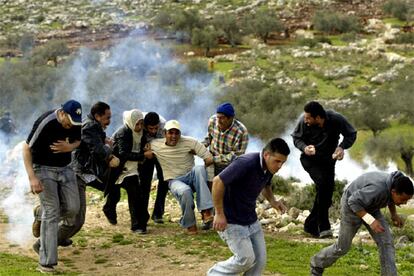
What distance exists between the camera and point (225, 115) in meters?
10.6

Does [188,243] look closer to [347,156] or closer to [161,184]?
[161,184]

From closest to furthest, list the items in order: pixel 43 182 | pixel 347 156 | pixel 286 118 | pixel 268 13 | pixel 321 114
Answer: pixel 43 182 → pixel 321 114 → pixel 347 156 → pixel 286 118 → pixel 268 13

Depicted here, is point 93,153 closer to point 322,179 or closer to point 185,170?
point 185,170

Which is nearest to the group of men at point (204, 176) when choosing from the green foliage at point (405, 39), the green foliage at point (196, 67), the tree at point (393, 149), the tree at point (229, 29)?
the tree at point (393, 149)

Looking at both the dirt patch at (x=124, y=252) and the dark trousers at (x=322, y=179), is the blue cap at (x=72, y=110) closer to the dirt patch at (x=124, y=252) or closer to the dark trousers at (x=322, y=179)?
the dirt patch at (x=124, y=252)

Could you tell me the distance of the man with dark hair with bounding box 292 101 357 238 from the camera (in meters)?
10.5

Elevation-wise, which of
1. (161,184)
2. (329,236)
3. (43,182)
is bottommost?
(329,236)

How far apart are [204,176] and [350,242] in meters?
3.15

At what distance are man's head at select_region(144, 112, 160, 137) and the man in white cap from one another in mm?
172

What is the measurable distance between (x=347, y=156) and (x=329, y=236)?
84.1ft

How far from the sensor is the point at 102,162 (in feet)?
34.5

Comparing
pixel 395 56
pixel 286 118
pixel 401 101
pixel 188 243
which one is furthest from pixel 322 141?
pixel 395 56

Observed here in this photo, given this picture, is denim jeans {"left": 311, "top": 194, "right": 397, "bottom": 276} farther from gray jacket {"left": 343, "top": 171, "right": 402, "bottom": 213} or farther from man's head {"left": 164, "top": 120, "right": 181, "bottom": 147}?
man's head {"left": 164, "top": 120, "right": 181, "bottom": 147}

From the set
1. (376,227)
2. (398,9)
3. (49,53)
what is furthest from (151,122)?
(398,9)
